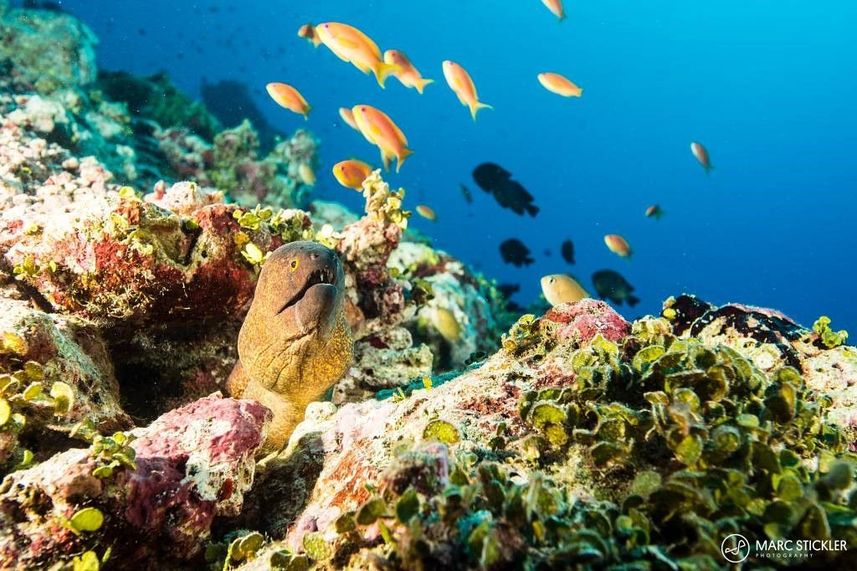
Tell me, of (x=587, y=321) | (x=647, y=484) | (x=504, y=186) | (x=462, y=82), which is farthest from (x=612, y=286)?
(x=647, y=484)

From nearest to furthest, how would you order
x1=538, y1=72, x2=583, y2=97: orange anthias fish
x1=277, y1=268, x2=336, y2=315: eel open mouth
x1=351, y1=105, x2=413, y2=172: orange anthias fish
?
x1=277, y1=268, x2=336, y2=315: eel open mouth
x1=351, y1=105, x2=413, y2=172: orange anthias fish
x1=538, y1=72, x2=583, y2=97: orange anthias fish

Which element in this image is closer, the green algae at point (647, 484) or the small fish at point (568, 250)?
the green algae at point (647, 484)

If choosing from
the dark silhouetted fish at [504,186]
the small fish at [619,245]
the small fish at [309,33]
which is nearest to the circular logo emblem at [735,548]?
the dark silhouetted fish at [504,186]

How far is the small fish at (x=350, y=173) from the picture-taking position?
22.4 feet

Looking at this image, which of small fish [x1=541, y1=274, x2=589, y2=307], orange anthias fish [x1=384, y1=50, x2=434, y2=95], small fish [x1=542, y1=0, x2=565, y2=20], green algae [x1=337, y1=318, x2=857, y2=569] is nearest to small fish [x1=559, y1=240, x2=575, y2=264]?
small fish [x1=541, y1=274, x2=589, y2=307]

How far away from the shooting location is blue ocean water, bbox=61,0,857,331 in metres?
113

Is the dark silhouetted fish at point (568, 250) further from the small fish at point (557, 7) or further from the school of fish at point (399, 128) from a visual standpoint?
the small fish at point (557, 7)

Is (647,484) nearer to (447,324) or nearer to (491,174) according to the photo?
(447,324)

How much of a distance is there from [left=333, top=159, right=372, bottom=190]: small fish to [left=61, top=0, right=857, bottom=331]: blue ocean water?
100 meters

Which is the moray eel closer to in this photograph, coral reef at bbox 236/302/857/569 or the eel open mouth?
the eel open mouth

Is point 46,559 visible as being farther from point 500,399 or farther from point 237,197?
point 237,197

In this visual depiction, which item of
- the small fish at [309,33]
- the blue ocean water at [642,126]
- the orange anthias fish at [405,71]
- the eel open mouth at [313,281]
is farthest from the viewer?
the blue ocean water at [642,126]

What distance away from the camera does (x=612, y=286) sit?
893 cm

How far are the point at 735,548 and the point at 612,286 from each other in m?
8.26
